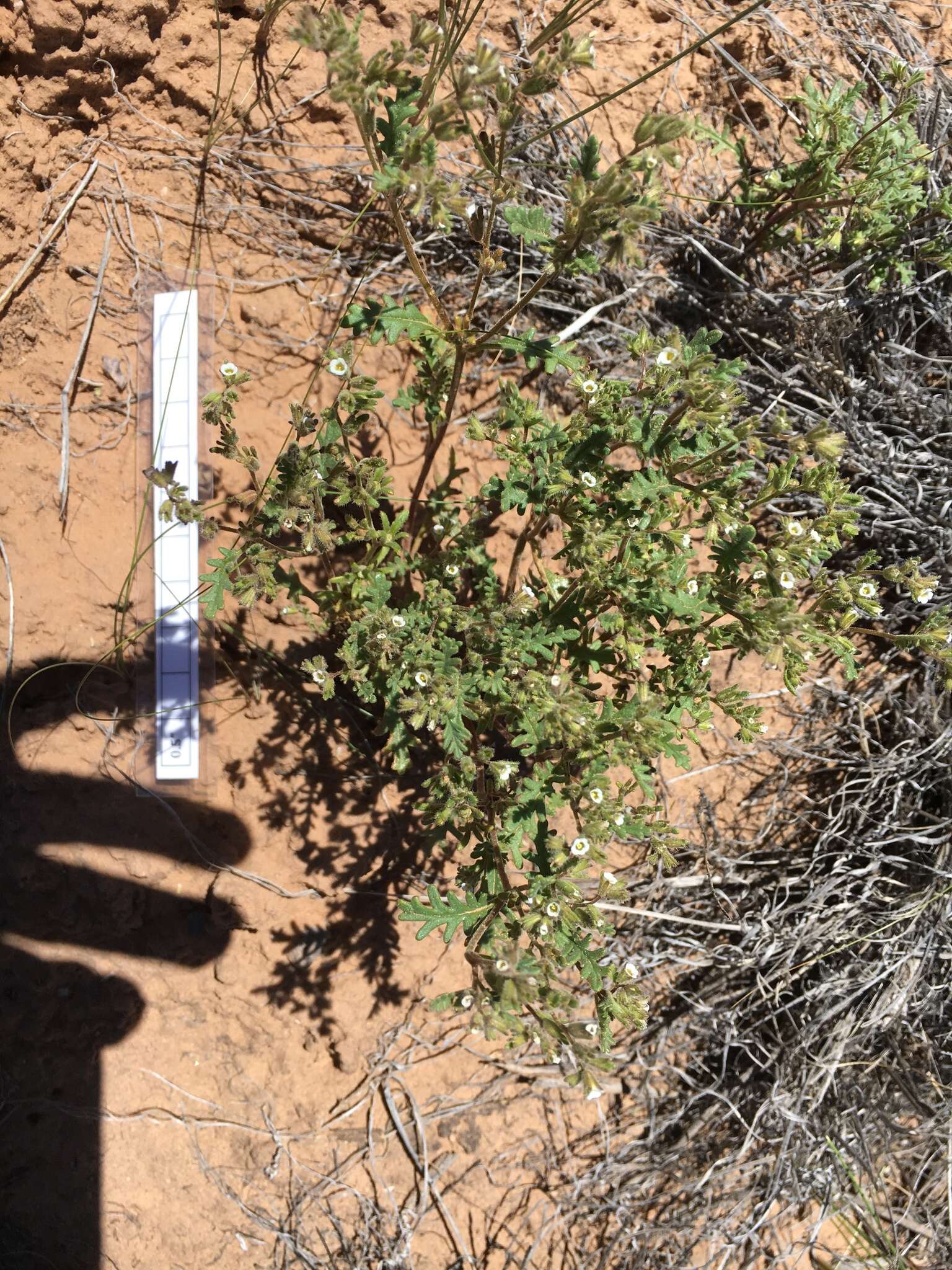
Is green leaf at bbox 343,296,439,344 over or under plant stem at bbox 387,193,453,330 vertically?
under

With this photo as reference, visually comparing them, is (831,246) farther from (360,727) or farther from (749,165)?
(360,727)

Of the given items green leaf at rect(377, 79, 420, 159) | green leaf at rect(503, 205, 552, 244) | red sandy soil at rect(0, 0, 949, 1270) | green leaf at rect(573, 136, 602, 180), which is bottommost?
red sandy soil at rect(0, 0, 949, 1270)

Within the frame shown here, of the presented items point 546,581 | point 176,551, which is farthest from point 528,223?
point 176,551

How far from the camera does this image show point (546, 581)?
11.6 feet

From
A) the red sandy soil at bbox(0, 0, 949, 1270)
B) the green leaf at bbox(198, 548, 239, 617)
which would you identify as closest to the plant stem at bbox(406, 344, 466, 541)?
the red sandy soil at bbox(0, 0, 949, 1270)

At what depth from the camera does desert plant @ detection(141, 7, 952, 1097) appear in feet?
8.63

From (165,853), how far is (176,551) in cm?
139

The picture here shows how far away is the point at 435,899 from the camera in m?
2.92

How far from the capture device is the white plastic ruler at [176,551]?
13.3 feet

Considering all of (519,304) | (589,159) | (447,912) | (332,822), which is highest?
(589,159)

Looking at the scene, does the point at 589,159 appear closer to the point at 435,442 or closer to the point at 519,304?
the point at 519,304

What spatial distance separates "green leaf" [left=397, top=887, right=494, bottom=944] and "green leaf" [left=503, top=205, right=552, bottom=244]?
2.14 metres

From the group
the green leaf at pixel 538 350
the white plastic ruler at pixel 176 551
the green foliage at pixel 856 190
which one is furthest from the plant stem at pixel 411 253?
the green foliage at pixel 856 190

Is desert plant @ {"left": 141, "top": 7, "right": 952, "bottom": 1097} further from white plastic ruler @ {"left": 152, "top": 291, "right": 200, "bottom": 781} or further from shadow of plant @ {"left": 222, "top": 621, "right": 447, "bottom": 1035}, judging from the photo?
white plastic ruler @ {"left": 152, "top": 291, "right": 200, "bottom": 781}
